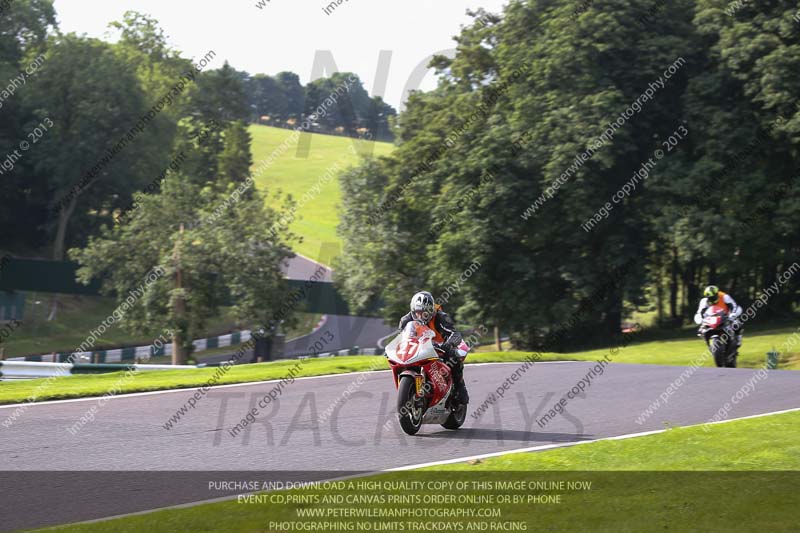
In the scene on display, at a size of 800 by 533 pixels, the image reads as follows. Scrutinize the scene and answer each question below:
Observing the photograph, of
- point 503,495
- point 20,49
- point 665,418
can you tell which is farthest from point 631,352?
point 20,49

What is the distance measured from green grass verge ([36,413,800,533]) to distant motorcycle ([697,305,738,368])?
1046cm

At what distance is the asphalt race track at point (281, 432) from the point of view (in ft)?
28.0

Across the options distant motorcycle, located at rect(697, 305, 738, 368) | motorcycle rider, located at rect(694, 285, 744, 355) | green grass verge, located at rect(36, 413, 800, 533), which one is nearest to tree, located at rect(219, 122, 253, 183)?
motorcycle rider, located at rect(694, 285, 744, 355)

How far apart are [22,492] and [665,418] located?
8.16m

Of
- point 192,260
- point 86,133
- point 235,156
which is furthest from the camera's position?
point 235,156

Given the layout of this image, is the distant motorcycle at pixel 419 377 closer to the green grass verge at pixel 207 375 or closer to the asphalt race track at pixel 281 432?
the asphalt race track at pixel 281 432

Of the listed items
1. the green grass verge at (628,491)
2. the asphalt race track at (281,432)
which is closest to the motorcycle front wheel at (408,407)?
the asphalt race track at (281,432)

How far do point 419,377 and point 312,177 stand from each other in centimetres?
11014

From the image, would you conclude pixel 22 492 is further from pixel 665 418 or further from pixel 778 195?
pixel 778 195

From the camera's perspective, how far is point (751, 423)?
12.0 metres

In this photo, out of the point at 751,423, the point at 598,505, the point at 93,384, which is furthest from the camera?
the point at 93,384

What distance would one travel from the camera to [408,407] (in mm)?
11062

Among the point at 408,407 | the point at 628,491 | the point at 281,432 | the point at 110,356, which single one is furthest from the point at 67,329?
the point at 628,491

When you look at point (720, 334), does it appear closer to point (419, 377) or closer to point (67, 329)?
point (419, 377)
